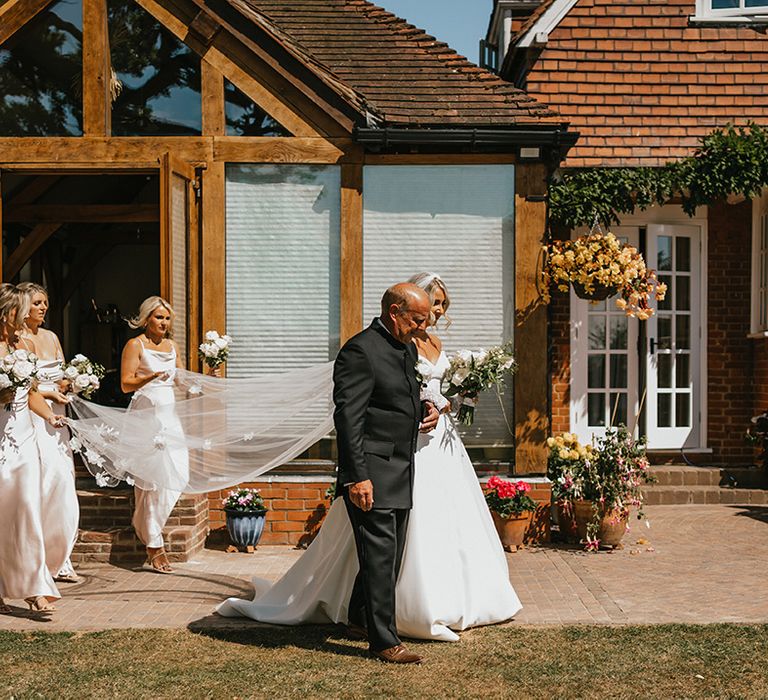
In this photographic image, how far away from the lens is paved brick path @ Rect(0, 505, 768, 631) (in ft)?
23.6

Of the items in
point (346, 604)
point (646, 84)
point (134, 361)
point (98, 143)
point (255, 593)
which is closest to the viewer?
point (346, 604)

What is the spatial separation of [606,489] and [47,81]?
646cm

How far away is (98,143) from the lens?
1003 centimetres

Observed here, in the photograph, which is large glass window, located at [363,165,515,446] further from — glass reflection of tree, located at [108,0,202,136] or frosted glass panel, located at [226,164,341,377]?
glass reflection of tree, located at [108,0,202,136]

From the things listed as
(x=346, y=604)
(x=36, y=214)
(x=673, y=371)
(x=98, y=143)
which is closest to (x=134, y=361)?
(x=98, y=143)

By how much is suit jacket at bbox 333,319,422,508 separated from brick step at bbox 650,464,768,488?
6.56m

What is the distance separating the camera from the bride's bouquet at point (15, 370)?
284 inches

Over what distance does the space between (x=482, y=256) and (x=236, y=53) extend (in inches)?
119

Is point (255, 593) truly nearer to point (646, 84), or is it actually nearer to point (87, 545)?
point (87, 545)

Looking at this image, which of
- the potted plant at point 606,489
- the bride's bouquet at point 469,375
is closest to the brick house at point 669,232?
the potted plant at point 606,489

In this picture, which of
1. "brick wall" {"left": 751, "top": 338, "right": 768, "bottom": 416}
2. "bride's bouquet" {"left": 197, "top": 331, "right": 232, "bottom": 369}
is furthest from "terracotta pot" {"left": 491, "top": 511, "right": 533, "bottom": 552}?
"brick wall" {"left": 751, "top": 338, "right": 768, "bottom": 416}

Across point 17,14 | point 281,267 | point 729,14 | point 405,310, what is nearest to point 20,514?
point 405,310

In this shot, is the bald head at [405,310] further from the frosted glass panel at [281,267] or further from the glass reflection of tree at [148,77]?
the glass reflection of tree at [148,77]

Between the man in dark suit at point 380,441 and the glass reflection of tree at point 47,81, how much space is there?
5225 mm
